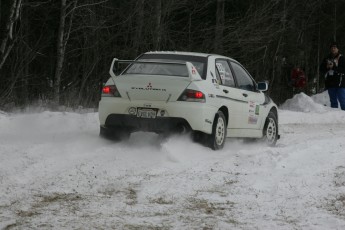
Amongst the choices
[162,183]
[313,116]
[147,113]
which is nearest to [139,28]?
[313,116]

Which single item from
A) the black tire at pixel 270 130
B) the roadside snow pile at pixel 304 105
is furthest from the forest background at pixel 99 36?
the black tire at pixel 270 130

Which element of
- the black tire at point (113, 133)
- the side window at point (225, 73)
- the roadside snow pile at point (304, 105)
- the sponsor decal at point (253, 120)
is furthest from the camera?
the roadside snow pile at point (304, 105)

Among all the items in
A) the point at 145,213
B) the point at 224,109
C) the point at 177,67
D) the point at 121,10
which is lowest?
the point at 145,213

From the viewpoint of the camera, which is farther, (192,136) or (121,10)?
(121,10)

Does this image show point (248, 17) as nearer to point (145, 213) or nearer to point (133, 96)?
point (133, 96)

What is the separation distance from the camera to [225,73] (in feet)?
34.0

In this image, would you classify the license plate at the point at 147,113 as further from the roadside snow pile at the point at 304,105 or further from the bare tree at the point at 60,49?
the roadside snow pile at the point at 304,105

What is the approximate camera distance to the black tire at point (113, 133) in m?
9.80

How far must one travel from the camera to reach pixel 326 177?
310 inches

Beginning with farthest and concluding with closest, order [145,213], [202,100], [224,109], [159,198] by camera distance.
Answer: [224,109] → [202,100] → [159,198] → [145,213]

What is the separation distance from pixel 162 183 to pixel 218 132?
2704 mm

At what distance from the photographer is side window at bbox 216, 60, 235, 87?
1015 centimetres

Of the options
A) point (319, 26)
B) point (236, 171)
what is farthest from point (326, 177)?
point (319, 26)

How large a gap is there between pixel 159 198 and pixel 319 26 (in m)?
35.4
